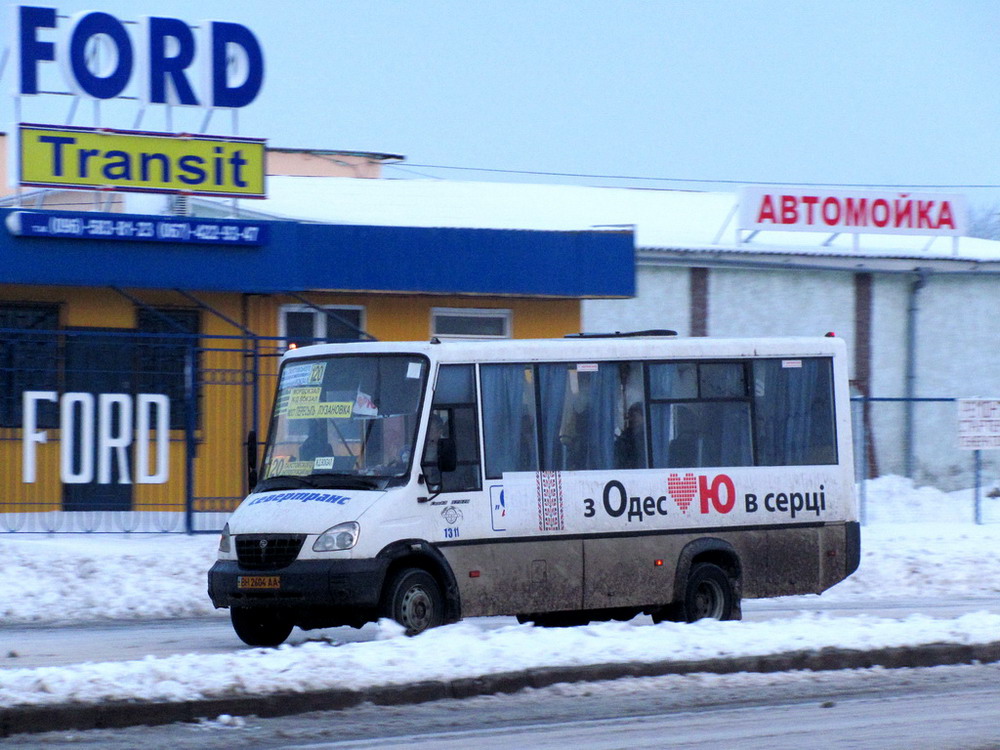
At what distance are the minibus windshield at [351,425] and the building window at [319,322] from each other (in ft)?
32.9

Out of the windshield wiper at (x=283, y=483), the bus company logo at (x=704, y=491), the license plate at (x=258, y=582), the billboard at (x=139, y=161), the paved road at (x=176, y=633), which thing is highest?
the billboard at (x=139, y=161)

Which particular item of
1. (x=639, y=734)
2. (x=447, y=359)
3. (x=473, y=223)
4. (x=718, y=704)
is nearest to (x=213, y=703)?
(x=639, y=734)

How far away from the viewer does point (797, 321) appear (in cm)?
2677

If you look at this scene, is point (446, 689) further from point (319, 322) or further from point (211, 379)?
point (319, 322)

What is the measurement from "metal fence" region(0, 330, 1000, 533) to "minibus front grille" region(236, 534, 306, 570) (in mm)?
7704

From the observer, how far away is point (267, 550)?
444 inches

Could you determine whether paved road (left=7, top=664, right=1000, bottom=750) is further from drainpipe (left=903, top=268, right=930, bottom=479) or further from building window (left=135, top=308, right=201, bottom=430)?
drainpipe (left=903, top=268, right=930, bottom=479)

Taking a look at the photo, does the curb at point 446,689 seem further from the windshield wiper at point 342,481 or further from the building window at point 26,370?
the building window at point 26,370

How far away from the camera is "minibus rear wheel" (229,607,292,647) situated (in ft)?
38.6

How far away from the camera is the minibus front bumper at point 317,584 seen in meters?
11.0

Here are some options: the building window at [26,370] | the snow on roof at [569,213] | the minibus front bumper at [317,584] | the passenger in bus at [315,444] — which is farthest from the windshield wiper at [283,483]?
the snow on roof at [569,213]

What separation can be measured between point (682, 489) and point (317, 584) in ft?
11.1

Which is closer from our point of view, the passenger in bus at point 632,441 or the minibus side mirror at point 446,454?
the minibus side mirror at point 446,454

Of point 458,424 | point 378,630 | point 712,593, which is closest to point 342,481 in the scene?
point 458,424
